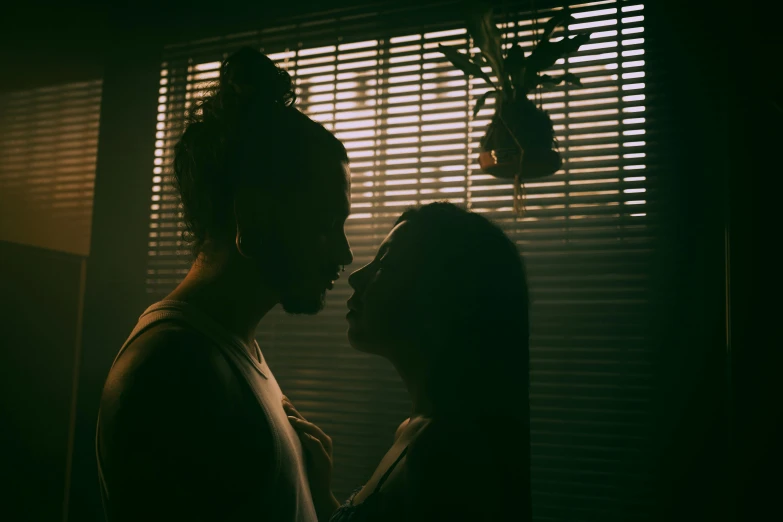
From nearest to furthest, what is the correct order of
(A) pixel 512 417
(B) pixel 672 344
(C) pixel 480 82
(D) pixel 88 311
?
1. (A) pixel 512 417
2. (B) pixel 672 344
3. (C) pixel 480 82
4. (D) pixel 88 311

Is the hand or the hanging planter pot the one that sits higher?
the hanging planter pot

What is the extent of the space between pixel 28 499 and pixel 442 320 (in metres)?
1.89

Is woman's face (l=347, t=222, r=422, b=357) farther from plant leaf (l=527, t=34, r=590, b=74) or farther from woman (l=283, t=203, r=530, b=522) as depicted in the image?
plant leaf (l=527, t=34, r=590, b=74)

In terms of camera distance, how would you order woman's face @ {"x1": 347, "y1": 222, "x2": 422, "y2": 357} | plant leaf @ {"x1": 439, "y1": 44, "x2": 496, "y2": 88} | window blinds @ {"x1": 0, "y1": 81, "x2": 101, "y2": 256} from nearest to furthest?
woman's face @ {"x1": 347, "y1": 222, "x2": 422, "y2": 357} < plant leaf @ {"x1": 439, "y1": 44, "x2": 496, "y2": 88} < window blinds @ {"x1": 0, "y1": 81, "x2": 101, "y2": 256}

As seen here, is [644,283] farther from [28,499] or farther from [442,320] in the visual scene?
[28,499]

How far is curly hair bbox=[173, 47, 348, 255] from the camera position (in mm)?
975

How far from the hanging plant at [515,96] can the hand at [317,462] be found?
1031 millimetres

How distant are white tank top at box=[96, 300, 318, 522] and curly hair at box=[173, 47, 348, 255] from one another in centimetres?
17

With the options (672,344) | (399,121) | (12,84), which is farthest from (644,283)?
(12,84)

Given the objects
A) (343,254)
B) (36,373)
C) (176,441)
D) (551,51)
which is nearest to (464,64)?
(551,51)

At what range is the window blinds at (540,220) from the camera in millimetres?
1922

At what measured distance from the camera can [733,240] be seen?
1778mm

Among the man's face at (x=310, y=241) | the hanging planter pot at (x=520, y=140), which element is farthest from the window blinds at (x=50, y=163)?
the man's face at (x=310, y=241)

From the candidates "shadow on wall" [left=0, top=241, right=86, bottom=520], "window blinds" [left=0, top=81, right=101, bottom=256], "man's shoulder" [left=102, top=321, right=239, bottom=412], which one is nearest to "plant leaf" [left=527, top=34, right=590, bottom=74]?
"man's shoulder" [left=102, top=321, right=239, bottom=412]
